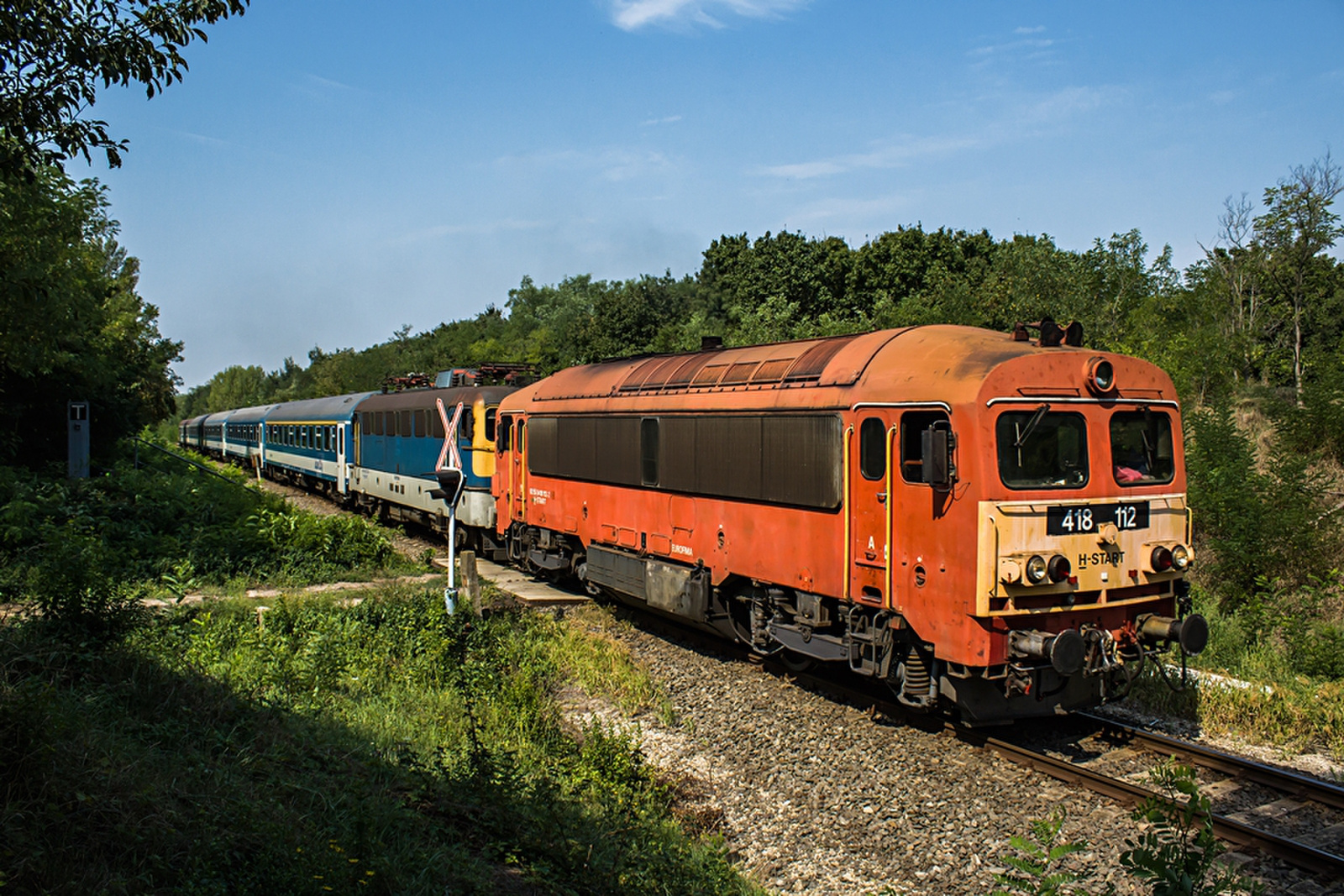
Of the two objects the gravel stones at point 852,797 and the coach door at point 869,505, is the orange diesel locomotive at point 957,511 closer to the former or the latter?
the coach door at point 869,505

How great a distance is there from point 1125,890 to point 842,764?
2.61 meters

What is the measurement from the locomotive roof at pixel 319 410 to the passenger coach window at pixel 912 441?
20860 millimetres

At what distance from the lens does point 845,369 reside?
9.01 m

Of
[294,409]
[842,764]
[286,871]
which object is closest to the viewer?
[286,871]

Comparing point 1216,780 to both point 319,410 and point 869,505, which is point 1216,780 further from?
point 319,410

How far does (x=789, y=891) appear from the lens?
620 centimetres

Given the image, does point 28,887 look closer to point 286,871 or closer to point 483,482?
point 286,871

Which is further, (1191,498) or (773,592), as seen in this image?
(1191,498)

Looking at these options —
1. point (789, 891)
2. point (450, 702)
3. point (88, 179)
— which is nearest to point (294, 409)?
point (88, 179)

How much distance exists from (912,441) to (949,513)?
783 mm

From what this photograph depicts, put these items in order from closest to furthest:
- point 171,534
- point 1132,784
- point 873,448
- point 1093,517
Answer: point 1132,784
point 1093,517
point 873,448
point 171,534

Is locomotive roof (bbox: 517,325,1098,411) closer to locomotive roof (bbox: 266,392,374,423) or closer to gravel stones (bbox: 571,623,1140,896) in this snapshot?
gravel stones (bbox: 571,623,1140,896)

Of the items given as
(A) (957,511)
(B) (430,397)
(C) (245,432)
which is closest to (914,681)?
(A) (957,511)

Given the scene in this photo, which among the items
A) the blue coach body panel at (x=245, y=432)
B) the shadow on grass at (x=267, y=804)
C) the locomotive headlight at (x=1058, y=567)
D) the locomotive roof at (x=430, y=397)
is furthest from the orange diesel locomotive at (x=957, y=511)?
the blue coach body panel at (x=245, y=432)
